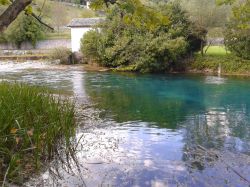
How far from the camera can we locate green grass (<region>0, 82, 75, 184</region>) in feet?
16.4

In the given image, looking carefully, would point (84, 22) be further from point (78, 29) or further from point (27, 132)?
point (27, 132)

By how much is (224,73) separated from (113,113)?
528 inches

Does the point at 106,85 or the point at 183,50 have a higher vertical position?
the point at 183,50

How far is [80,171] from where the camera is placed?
606 centimetres

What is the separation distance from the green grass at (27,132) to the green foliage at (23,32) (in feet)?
104

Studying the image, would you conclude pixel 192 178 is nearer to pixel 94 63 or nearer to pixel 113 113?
pixel 113 113

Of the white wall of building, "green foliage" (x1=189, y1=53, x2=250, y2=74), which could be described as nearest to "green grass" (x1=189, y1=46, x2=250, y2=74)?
"green foliage" (x1=189, y1=53, x2=250, y2=74)

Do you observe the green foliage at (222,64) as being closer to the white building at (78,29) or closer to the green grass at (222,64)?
the green grass at (222,64)

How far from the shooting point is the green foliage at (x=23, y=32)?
121ft

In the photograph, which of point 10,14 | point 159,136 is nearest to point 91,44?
point 159,136

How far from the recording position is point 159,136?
346 inches

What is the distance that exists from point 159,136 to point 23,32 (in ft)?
105

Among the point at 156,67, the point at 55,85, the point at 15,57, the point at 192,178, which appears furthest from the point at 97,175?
the point at 15,57

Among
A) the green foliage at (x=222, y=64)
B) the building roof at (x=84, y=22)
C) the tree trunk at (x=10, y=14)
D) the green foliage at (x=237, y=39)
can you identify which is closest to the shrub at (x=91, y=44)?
the building roof at (x=84, y=22)
